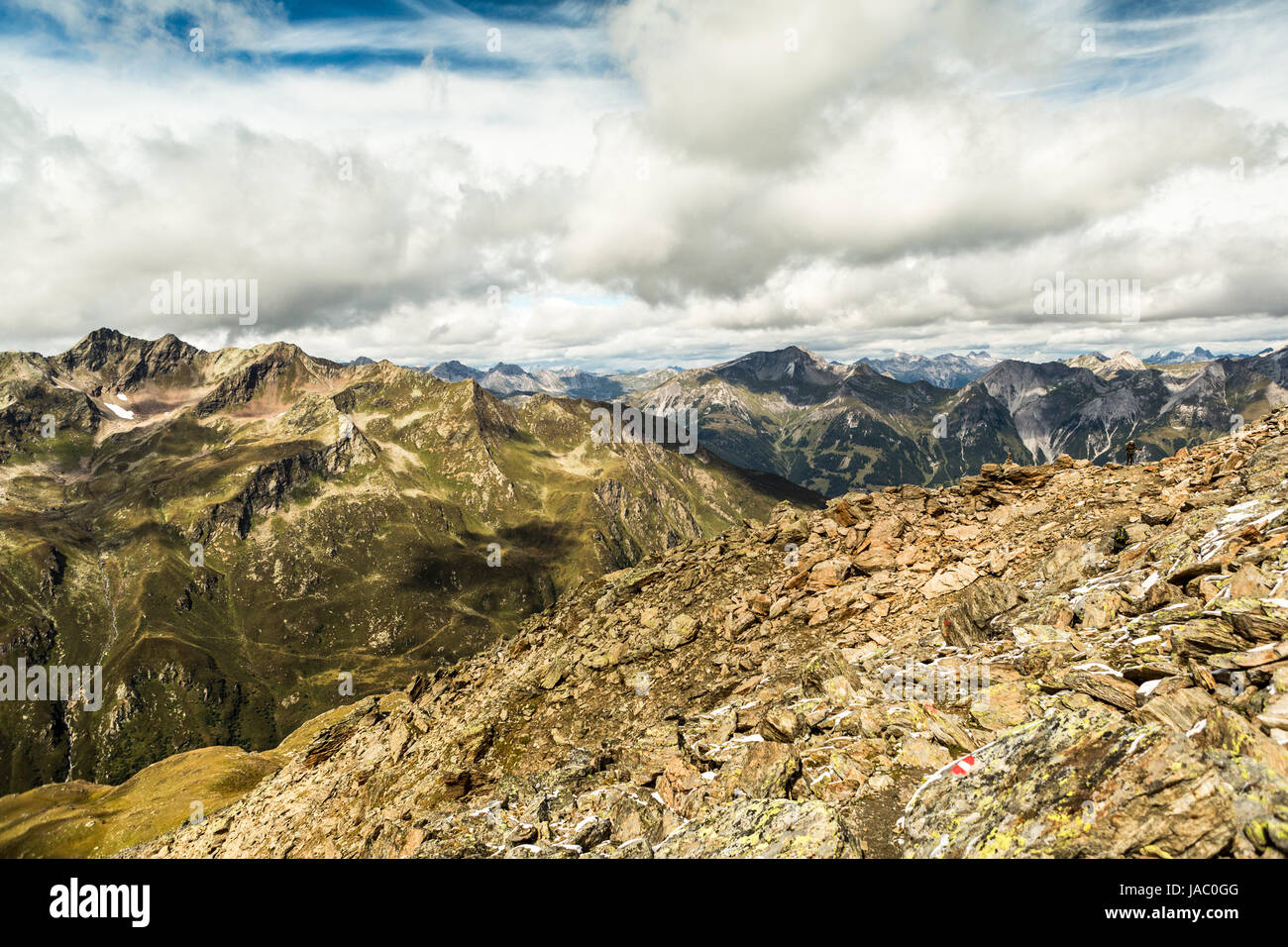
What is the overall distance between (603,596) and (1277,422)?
5505 centimetres

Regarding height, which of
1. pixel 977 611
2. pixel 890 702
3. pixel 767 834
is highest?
pixel 977 611

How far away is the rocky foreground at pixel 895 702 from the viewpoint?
12703mm

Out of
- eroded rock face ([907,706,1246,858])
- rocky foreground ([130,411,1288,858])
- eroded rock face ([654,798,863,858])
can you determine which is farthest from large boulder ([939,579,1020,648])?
eroded rock face ([654,798,863,858])

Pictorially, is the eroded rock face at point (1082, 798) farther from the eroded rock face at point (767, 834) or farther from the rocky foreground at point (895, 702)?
the eroded rock face at point (767, 834)

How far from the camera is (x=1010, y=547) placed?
36.1m

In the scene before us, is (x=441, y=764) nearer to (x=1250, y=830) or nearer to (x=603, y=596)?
(x=603, y=596)

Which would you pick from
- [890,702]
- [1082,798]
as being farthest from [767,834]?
[890,702]

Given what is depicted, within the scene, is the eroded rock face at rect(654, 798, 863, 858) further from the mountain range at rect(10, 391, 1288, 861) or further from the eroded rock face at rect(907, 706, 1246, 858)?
the eroded rock face at rect(907, 706, 1246, 858)

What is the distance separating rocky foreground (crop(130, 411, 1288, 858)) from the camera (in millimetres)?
12703

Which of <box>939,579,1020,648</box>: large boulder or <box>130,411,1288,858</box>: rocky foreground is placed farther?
<box>939,579,1020,648</box>: large boulder

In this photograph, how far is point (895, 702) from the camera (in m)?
22.2

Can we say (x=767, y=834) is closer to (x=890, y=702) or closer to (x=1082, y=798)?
(x=1082, y=798)

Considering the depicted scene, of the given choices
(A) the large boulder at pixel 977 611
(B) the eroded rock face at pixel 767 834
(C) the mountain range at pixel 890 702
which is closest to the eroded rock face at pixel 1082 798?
(C) the mountain range at pixel 890 702

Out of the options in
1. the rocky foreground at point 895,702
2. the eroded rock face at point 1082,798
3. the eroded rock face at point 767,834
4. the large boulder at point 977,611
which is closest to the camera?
the eroded rock face at point 1082,798
